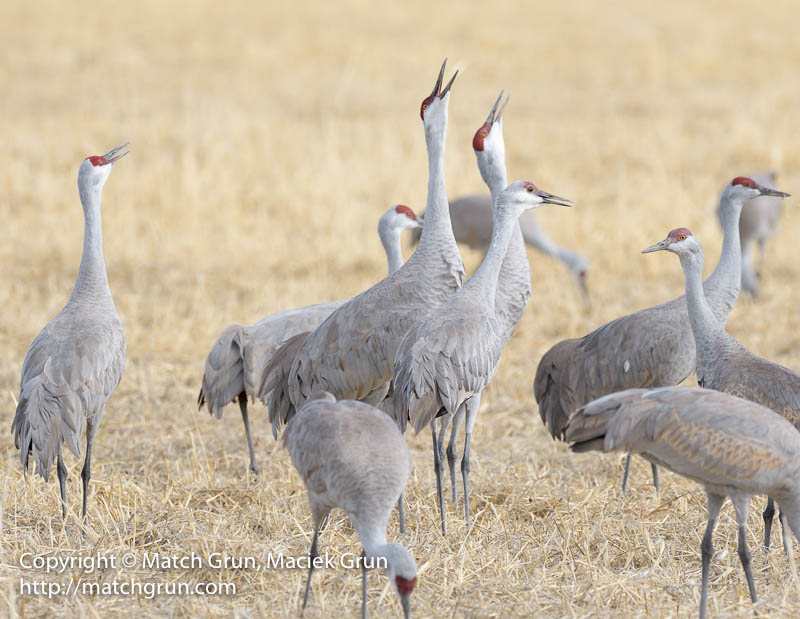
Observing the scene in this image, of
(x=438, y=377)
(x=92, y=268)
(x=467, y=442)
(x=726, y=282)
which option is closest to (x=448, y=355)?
(x=438, y=377)

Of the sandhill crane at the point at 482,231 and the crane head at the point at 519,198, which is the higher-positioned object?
the crane head at the point at 519,198

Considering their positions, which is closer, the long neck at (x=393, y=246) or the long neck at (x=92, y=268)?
the long neck at (x=92, y=268)

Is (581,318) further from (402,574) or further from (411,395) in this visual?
(402,574)

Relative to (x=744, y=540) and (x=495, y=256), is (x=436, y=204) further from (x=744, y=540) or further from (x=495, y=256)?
(x=744, y=540)

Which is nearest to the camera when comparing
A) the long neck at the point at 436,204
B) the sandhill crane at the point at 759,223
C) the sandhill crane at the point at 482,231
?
the long neck at the point at 436,204

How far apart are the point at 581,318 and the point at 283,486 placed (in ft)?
10.9

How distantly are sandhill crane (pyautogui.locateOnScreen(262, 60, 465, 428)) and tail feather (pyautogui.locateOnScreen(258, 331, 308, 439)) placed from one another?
41 mm

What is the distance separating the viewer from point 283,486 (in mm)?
4668

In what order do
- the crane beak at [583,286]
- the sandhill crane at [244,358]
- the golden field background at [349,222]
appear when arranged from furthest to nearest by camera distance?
the crane beak at [583,286]
the sandhill crane at [244,358]
the golden field background at [349,222]

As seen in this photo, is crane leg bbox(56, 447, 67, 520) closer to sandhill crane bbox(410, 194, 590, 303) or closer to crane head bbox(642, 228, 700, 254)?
crane head bbox(642, 228, 700, 254)

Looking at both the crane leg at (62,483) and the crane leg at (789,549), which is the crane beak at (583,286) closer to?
the crane leg at (789,549)

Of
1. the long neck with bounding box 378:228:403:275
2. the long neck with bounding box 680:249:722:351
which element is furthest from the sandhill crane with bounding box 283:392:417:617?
the long neck with bounding box 378:228:403:275

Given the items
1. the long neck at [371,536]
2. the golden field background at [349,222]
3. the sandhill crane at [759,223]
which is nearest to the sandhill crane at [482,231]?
the golden field background at [349,222]

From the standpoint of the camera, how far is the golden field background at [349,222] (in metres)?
3.84
